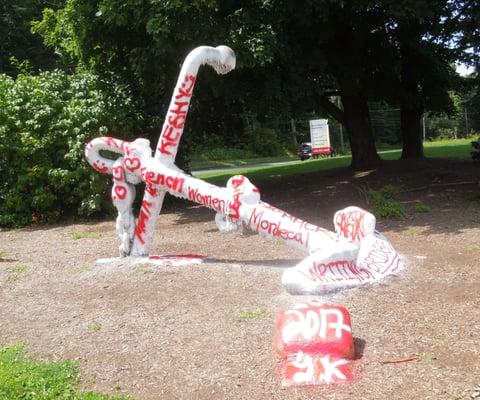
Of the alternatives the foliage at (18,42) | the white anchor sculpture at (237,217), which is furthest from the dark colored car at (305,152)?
the white anchor sculpture at (237,217)

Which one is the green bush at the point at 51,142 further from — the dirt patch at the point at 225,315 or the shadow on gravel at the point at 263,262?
the shadow on gravel at the point at 263,262

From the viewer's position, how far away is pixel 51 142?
11633 mm

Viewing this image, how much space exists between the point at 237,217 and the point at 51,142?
275 inches

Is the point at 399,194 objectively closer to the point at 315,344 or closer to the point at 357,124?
the point at 357,124

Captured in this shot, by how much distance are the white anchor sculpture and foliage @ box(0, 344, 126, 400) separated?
2.06 metres

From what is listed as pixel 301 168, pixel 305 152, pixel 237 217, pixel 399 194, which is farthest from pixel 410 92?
pixel 305 152

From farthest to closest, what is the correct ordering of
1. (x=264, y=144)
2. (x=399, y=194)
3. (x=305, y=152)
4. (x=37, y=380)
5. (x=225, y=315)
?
1. (x=264, y=144)
2. (x=305, y=152)
3. (x=399, y=194)
4. (x=225, y=315)
5. (x=37, y=380)

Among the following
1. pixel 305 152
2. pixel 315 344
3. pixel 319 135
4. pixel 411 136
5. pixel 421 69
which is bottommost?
pixel 315 344

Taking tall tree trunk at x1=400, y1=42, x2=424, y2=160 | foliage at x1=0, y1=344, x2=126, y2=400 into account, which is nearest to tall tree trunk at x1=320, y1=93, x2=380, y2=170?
tall tree trunk at x1=400, y1=42, x2=424, y2=160

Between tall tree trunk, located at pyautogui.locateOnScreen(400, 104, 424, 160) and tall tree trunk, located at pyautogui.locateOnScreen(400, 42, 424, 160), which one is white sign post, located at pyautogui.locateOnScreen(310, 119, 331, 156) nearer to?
tall tree trunk, located at pyautogui.locateOnScreen(400, 104, 424, 160)

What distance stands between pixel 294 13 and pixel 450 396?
7989mm

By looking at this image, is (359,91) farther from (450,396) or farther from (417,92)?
(450,396)

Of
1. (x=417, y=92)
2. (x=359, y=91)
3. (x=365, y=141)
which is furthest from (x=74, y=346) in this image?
(x=417, y=92)

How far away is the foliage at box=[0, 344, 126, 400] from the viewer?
144 inches
